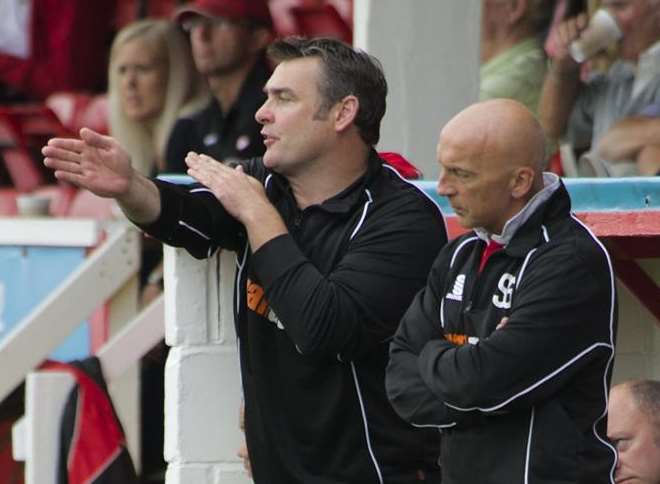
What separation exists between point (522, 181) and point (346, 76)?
31.1 inches

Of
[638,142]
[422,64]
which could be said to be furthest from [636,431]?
[638,142]

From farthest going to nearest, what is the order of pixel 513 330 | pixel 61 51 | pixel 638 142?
1. pixel 61 51
2. pixel 638 142
3. pixel 513 330

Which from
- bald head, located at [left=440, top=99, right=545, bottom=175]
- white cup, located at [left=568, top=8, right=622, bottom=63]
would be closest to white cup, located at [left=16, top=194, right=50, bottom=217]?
white cup, located at [left=568, top=8, right=622, bottom=63]

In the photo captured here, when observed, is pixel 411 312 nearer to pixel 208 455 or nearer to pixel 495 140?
pixel 495 140

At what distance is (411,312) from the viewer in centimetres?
386

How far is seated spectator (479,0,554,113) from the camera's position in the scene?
7.20 m

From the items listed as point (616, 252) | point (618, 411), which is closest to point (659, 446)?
point (618, 411)

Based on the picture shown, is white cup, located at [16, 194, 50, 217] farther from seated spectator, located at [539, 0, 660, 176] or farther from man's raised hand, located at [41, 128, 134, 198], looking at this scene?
man's raised hand, located at [41, 128, 134, 198]

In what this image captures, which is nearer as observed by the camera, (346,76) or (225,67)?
(346,76)

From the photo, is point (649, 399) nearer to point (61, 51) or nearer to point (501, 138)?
point (501, 138)

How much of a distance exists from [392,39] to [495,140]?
8.16ft

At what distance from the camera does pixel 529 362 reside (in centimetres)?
357

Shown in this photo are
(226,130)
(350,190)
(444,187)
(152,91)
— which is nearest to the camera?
(444,187)

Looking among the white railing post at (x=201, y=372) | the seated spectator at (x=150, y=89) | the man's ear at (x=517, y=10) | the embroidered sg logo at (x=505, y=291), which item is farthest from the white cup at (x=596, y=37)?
the embroidered sg logo at (x=505, y=291)
